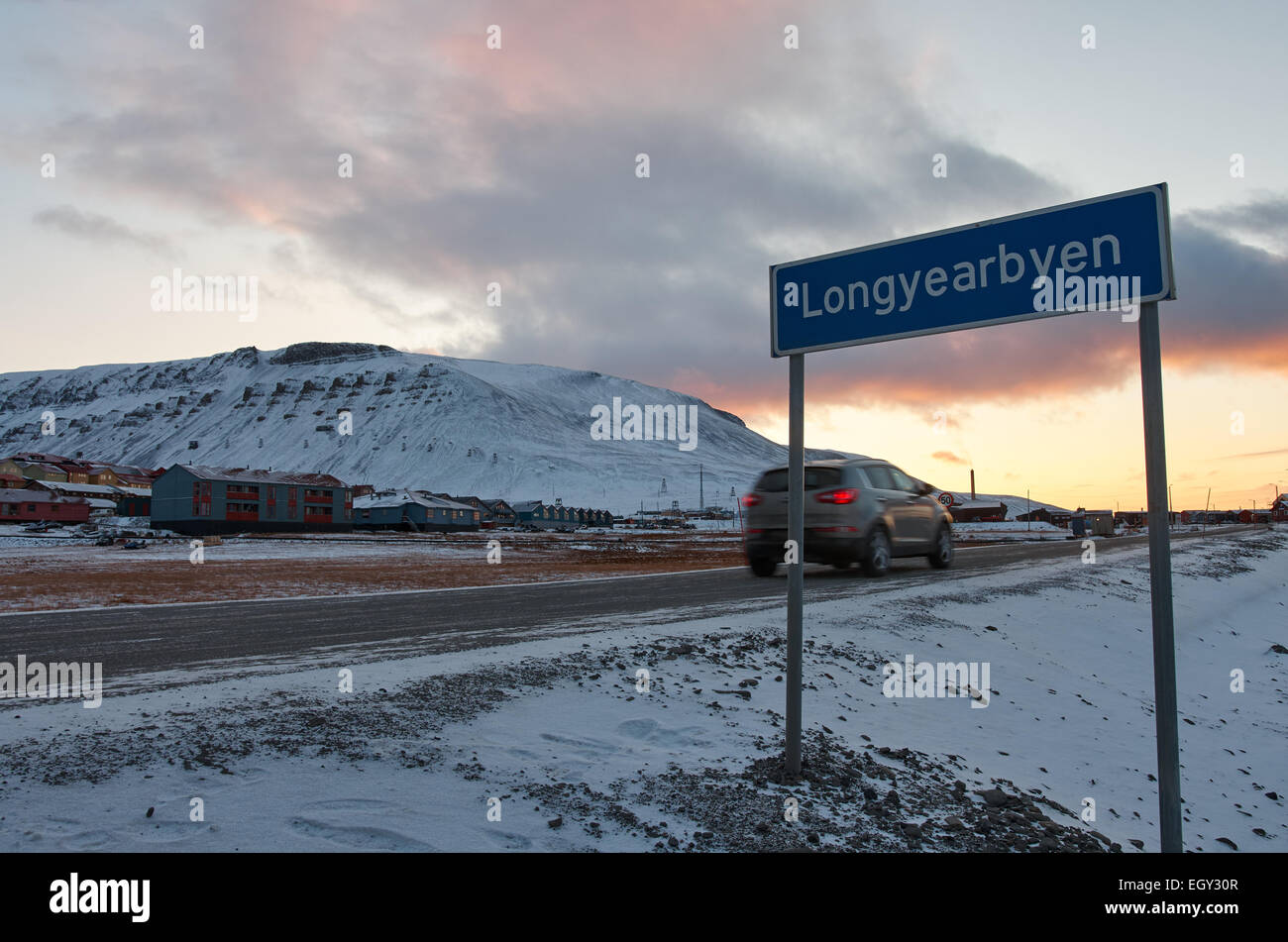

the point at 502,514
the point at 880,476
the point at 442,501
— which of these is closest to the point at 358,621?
the point at 880,476

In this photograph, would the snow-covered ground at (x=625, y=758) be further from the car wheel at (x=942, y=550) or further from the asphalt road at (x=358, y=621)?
the car wheel at (x=942, y=550)

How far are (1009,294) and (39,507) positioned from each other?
10979 cm

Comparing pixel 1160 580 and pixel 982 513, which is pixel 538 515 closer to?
pixel 982 513

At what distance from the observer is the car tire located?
1369 cm

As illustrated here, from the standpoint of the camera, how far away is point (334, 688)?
5730 mm

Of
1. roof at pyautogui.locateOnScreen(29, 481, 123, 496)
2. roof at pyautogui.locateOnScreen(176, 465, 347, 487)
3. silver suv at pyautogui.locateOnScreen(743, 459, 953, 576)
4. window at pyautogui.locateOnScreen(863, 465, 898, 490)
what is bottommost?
silver suv at pyautogui.locateOnScreen(743, 459, 953, 576)

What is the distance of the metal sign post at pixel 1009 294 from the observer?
356 centimetres

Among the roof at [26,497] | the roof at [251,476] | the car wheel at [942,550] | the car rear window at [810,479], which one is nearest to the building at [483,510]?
the roof at [251,476]

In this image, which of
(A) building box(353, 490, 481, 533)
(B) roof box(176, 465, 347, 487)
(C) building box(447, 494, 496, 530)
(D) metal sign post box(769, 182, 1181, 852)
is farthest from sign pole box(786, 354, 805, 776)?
(C) building box(447, 494, 496, 530)

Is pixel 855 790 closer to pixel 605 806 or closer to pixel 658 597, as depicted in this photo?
pixel 605 806

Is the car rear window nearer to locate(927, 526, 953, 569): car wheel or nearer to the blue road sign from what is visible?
locate(927, 526, 953, 569): car wheel

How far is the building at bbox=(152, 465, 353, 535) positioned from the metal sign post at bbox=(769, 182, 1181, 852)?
9232 centimetres

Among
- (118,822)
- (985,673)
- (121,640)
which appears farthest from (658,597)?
(118,822)
